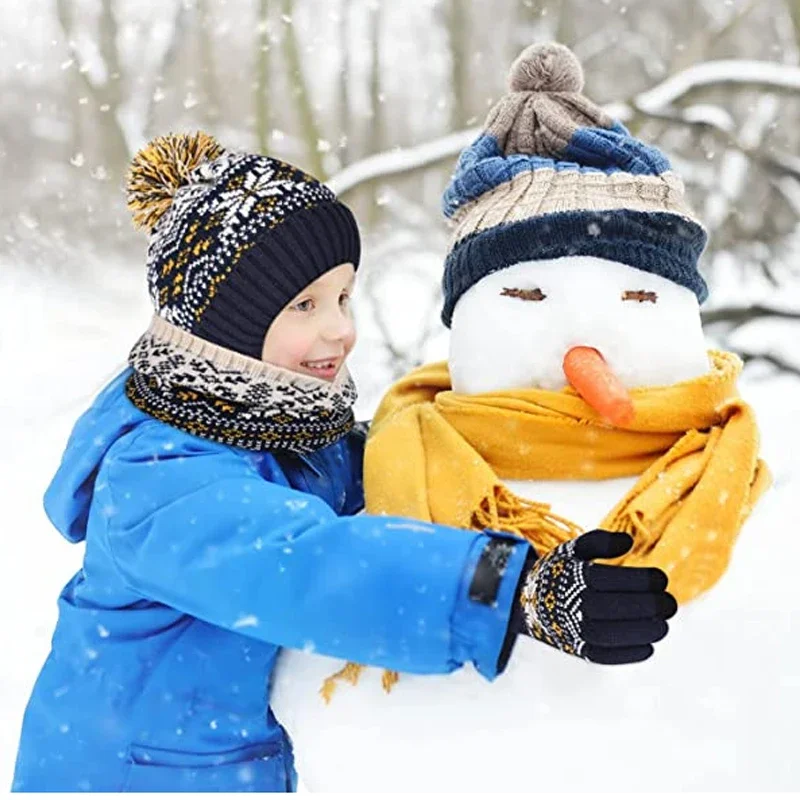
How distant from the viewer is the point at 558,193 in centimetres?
130

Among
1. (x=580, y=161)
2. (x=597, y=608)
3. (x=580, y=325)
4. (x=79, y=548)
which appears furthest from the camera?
(x=79, y=548)

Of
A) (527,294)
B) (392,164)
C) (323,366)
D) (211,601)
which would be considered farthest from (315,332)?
(392,164)

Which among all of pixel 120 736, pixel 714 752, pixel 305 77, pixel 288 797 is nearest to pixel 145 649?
pixel 120 736

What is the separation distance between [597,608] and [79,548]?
8.00ft

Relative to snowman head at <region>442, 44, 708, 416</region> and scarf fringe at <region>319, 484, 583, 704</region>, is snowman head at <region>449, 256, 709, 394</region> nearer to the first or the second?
snowman head at <region>442, 44, 708, 416</region>

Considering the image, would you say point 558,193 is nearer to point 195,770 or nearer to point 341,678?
point 341,678

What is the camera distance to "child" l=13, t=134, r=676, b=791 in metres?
1.05

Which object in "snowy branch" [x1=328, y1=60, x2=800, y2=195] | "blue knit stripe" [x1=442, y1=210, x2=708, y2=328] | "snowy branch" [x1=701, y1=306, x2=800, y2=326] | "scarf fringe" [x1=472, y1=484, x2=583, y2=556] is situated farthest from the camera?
"snowy branch" [x1=701, y1=306, x2=800, y2=326]

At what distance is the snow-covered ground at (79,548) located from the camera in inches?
42.1

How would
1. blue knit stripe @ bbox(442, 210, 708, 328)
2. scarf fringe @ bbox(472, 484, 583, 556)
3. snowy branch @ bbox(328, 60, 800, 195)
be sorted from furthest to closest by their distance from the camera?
snowy branch @ bbox(328, 60, 800, 195) → blue knit stripe @ bbox(442, 210, 708, 328) → scarf fringe @ bbox(472, 484, 583, 556)

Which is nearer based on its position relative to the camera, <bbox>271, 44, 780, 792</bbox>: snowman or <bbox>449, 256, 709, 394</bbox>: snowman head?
<bbox>271, 44, 780, 792</bbox>: snowman

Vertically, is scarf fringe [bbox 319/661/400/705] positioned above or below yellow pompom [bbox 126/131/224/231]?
below

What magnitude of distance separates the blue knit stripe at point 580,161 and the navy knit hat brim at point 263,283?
25 centimetres

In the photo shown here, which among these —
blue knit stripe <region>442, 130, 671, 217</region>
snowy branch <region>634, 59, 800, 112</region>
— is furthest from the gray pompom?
snowy branch <region>634, 59, 800, 112</region>
